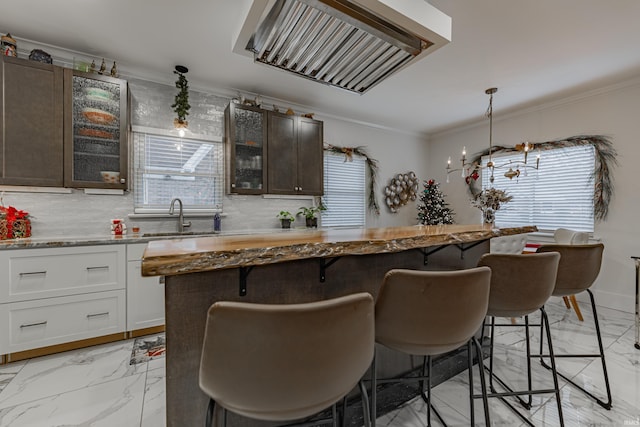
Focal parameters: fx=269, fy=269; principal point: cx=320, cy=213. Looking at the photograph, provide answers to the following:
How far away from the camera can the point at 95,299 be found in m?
2.40

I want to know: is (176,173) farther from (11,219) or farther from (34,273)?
(34,273)

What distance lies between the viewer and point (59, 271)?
7.45ft

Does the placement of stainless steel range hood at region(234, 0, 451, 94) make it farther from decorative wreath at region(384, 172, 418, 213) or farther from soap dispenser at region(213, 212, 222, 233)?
decorative wreath at region(384, 172, 418, 213)

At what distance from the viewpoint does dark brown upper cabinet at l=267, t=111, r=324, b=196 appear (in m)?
3.54

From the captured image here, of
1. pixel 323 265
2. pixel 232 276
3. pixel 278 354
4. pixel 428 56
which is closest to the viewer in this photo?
pixel 278 354

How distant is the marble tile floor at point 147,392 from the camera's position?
1.60m

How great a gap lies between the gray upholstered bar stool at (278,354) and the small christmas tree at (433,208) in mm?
4633

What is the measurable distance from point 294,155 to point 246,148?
644 mm

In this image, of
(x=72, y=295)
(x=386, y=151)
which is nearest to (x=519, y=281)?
(x=72, y=295)

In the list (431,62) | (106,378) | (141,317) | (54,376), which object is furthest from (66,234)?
(431,62)

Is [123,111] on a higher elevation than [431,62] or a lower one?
lower

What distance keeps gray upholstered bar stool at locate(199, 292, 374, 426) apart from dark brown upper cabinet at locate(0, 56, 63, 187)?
2.86 meters

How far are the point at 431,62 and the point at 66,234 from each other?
419 centimetres

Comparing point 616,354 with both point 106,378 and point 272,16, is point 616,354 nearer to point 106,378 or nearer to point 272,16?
point 272,16
